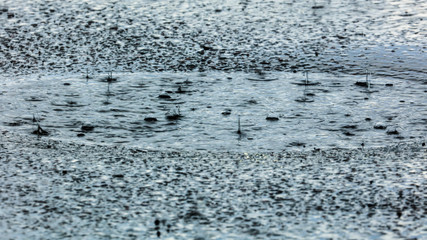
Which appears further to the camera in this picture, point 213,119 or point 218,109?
point 218,109

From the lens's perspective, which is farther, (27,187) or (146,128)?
(146,128)

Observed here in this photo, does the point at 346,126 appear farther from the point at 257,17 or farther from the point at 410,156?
the point at 257,17

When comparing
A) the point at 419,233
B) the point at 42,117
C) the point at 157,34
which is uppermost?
the point at 157,34

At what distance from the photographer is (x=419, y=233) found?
10.4 ft

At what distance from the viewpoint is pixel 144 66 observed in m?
6.15

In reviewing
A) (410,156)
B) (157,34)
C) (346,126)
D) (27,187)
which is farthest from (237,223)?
(157,34)

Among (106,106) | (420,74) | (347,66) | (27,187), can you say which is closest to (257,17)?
(347,66)

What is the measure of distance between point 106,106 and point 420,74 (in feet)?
8.76

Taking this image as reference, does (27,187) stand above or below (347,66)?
below

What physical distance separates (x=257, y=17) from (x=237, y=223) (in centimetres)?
461

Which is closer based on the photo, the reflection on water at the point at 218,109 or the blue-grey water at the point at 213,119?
the blue-grey water at the point at 213,119

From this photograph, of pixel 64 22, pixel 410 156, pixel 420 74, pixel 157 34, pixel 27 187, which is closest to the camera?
pixel 27 187

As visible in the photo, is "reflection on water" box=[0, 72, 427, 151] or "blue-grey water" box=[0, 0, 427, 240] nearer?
"blue-grey water" box=[0, 0, 427, 240]

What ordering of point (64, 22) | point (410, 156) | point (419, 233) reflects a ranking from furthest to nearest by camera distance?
point (64, 22) → point (410, 156) → point (419, 233)
